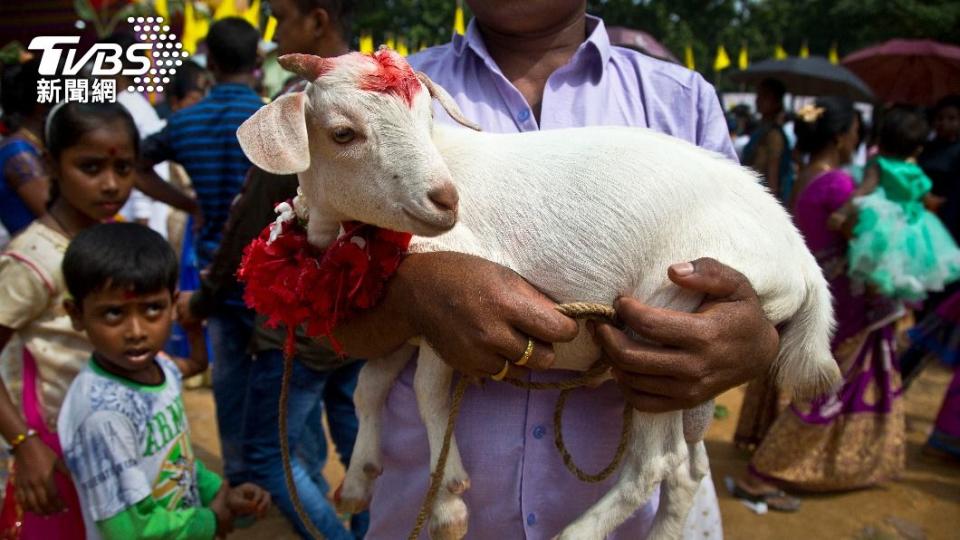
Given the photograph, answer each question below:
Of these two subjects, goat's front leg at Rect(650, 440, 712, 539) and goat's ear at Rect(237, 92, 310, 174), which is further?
goat's front leg at Rect(650, 440, 712, 539)

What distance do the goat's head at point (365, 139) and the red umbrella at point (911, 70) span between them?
10.4 m

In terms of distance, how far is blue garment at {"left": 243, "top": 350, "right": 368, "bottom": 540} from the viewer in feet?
10.9

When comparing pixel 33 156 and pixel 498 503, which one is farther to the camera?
pixel 33 156

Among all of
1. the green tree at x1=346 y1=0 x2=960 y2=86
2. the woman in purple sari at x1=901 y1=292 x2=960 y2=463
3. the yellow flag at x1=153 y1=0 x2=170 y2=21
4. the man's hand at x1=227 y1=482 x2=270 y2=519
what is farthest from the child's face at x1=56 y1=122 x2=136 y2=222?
the green tree at x1=346 y1=0 x2=960 y2=86

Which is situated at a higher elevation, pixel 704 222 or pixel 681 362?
pixel 704 222

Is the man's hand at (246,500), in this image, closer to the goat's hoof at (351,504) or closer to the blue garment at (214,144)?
the goat's hoof at (351,504)

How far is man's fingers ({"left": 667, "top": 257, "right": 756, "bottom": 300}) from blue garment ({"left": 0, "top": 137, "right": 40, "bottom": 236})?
11.7 ft

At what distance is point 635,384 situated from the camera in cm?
139

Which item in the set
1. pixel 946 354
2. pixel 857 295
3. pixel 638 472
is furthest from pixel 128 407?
pixel 946 354

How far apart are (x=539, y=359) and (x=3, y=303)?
6.68ft

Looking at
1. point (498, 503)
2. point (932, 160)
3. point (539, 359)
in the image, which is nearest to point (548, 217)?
point (539, 359)

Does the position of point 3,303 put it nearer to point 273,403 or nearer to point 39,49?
point 273,403

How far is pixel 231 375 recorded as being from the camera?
12.0ft

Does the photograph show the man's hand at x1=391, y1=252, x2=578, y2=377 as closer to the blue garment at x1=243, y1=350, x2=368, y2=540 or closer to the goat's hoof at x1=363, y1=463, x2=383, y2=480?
the goat's hoof at x1=363, y1=463, x2=383, y2=480
